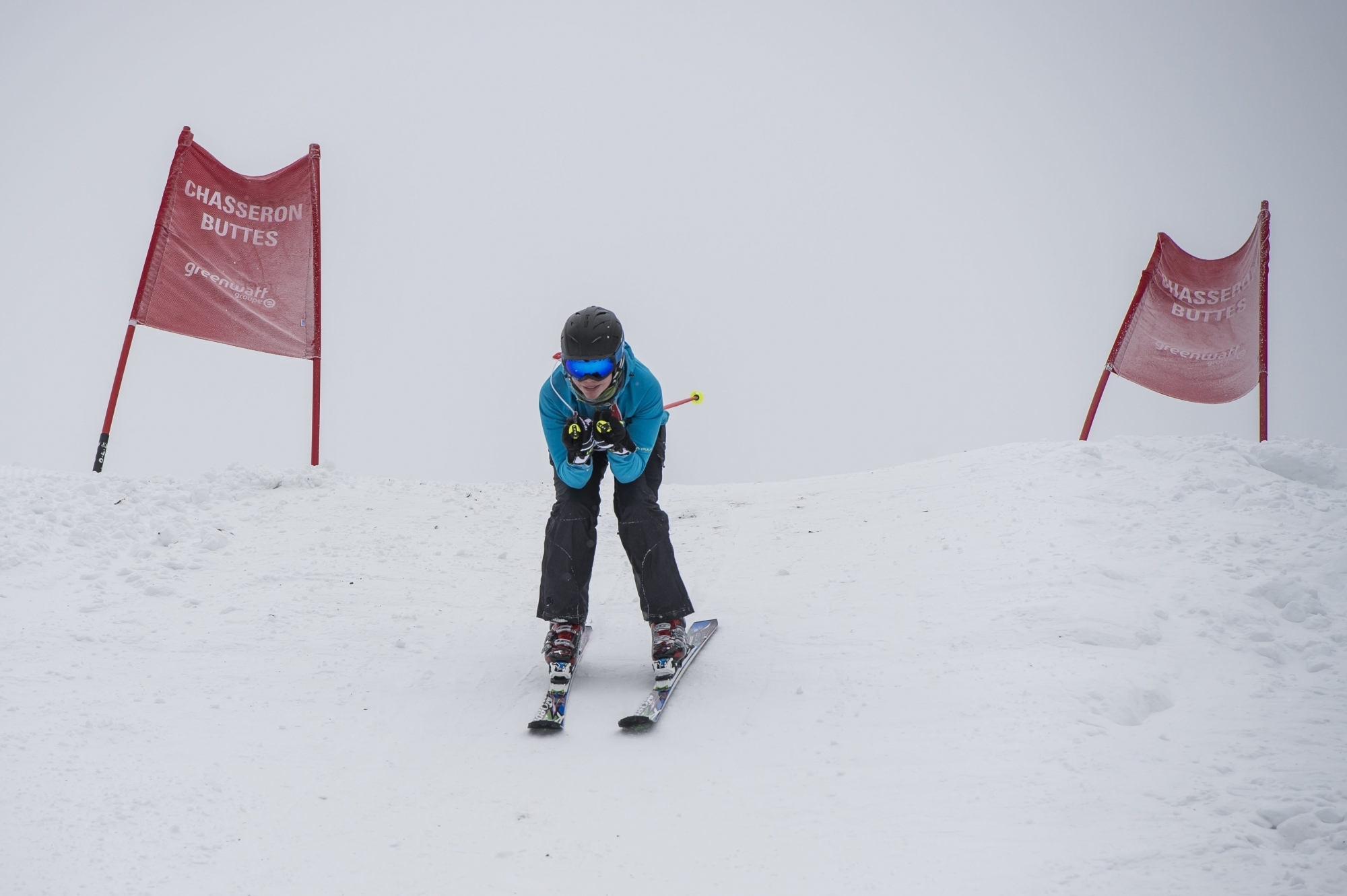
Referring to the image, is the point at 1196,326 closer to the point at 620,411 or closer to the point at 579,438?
the point at 620,411

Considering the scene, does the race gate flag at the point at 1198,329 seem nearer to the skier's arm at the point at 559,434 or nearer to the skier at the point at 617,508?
the skier at the point at 617,508

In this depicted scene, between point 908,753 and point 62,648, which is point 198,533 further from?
point 908,753

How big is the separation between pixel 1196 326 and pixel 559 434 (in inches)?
350

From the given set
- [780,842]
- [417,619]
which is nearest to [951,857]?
[780,842]

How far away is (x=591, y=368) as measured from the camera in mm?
4445

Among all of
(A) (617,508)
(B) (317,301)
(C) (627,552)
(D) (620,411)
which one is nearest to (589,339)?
(D) (620,411)

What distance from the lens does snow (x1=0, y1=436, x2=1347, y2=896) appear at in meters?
3.03

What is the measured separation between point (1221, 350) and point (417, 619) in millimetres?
9608

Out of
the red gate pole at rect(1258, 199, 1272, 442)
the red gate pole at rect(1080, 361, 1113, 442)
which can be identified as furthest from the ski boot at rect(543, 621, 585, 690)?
the red gate pole at rect(1258, 199, 1272, 442)

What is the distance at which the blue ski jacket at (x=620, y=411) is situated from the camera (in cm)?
468

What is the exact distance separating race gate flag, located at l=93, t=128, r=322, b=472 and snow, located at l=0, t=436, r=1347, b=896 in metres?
1.83

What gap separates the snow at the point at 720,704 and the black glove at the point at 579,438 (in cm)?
127

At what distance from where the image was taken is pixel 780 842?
3.21 meters

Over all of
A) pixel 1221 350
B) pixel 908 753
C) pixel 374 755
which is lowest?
pixel 374 755
